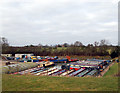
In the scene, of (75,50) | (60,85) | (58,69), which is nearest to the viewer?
(60,85)

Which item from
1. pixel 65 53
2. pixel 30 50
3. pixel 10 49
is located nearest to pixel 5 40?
pixel 10 49

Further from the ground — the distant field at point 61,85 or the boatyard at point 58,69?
the distant field at point 61,85

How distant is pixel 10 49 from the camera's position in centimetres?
4425

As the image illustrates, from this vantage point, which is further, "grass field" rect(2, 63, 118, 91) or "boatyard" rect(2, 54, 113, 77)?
"boatyard" rect(2, 54, 113, 77)

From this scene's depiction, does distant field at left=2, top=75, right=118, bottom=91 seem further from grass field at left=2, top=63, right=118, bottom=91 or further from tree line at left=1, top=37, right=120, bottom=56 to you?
tree line at left=1, top=37, right=120, bottom=56

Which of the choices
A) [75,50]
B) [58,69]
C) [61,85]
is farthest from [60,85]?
[75,50]

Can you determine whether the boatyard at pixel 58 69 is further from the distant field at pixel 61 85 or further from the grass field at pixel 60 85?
the distant field at pixel 61 85

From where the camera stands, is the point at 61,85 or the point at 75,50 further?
the point at 75,50

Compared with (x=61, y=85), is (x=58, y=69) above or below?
below

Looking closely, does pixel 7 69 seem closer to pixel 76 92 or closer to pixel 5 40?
pixel 76 92

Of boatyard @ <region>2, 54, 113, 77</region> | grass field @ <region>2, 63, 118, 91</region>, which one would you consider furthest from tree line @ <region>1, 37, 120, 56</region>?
grass field @ <region>2, 63, 118, 91</region>

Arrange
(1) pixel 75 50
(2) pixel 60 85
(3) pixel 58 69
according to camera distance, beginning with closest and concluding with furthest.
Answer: (2) pixel 60 85
(3) pixel 58 69
(1) pixel 75 50

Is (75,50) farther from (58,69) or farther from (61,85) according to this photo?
(61,85)

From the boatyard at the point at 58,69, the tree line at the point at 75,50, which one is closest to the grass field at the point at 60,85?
the boatyard at the point at 58,69
